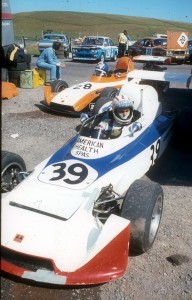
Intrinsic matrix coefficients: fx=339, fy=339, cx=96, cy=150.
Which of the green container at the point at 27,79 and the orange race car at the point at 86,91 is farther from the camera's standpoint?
the green container at the point at 27,79

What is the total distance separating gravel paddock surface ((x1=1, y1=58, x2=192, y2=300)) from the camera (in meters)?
3.48

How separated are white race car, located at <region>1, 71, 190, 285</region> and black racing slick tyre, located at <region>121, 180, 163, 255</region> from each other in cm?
1

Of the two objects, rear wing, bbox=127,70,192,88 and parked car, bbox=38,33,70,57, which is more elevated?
parked car, bbox=38,33,70,57

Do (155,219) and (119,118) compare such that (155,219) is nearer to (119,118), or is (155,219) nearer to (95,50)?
(119,118)

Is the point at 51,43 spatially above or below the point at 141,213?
above

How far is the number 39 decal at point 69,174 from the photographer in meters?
4.11

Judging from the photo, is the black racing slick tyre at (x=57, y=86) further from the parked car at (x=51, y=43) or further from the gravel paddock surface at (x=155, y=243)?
Result: the parked car at (x=51, y=43)

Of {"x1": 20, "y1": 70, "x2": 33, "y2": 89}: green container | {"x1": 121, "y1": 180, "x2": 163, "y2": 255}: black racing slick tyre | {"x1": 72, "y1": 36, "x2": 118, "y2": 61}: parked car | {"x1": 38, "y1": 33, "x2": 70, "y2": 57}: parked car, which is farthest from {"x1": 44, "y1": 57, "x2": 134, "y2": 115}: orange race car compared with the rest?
{"x1": 38, "y1": 33, "x2": 70, "y2": 57}: parked car

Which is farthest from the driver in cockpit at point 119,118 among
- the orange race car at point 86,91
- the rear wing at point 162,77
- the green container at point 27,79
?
the green container at point 27,79

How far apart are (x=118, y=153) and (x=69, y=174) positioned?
2.82ft

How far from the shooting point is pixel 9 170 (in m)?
4.72

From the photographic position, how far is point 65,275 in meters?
3.23

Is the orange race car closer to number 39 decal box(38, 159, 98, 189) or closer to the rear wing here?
the rear wing

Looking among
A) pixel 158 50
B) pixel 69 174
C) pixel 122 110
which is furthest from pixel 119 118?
pixel 158 50
